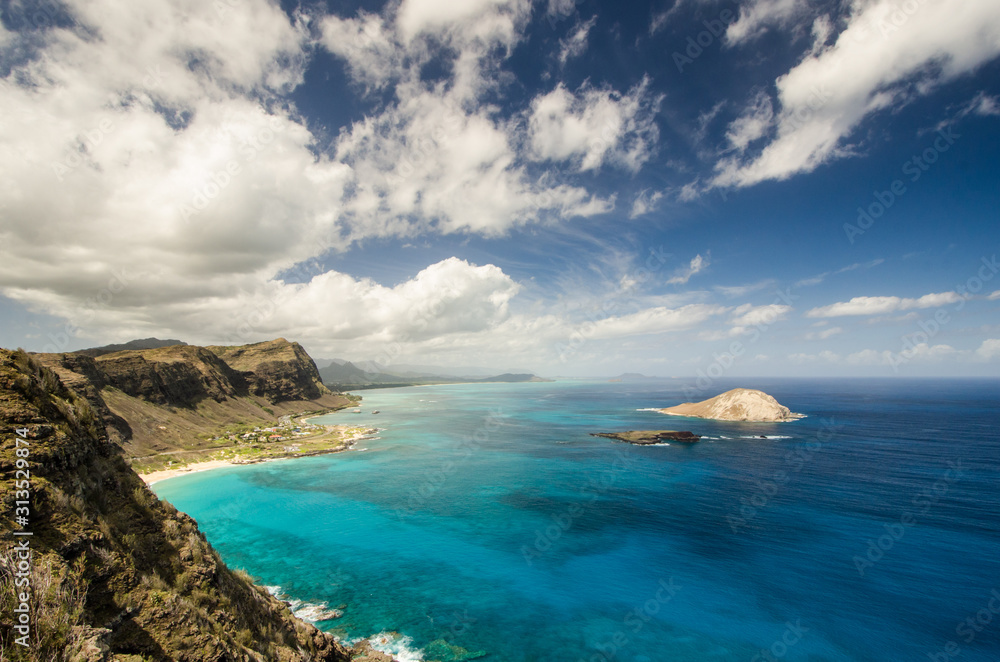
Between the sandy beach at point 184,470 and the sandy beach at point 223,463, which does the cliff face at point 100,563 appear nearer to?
the sandy beach at point 223,463

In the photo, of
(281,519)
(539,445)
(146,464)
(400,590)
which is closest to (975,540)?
(400,590)

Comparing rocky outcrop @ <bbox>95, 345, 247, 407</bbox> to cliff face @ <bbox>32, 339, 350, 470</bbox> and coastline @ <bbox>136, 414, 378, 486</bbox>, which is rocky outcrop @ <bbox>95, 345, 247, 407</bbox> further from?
coastline @ <bbox>136, 414, 378, 486</bbox>

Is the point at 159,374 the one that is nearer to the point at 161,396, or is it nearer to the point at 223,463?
the point at 161,396

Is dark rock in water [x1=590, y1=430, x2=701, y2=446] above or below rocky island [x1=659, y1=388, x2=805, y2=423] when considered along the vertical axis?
below

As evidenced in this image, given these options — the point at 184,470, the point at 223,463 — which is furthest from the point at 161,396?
the point at 184,470

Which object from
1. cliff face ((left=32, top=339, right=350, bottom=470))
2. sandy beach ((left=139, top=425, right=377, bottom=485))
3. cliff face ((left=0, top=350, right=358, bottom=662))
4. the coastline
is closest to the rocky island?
the coastline

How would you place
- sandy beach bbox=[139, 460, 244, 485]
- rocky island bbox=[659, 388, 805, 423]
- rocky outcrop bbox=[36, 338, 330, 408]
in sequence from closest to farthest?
sandy beach bbox=[139, 460, 244, 485], rocky outcrop bbox=[36, 338, 330, 408], rocky island bbox=[659, 388, 805, 423]
